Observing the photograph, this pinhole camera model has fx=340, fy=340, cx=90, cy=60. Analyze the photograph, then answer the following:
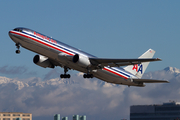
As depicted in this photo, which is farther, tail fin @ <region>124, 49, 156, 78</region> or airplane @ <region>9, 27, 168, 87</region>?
tail fin @ <region>124, 49, 156, 78</region>

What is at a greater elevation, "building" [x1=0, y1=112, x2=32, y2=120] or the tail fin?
the tail fin

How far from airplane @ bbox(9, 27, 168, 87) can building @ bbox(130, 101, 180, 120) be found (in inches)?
2561

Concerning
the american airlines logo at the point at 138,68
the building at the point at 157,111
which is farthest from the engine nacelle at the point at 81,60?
the building at the point at 157,111

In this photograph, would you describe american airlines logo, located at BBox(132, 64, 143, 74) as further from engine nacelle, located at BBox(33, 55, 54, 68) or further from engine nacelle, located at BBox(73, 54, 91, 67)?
engine nacelle, located at BBox(33, 55, 54, 68)

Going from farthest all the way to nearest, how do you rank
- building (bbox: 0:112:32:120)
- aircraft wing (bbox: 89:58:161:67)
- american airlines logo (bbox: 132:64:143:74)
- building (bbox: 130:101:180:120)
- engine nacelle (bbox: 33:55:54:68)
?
building (bbox: 0:112:32:120) < building (bbox: 130:101:180:120) < american airlines logo (bbox: 132:64:143:74) < engine nacelle (bbox: 33:55:54:68) < aircraft wing (bbox: 89:58:161:67)

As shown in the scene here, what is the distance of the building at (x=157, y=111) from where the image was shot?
136 m

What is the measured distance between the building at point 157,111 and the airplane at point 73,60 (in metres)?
65.0

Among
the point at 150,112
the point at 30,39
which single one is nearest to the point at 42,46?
the point at 30,39

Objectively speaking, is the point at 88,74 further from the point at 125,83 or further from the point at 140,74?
the point at 140,74

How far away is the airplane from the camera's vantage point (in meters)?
58.2

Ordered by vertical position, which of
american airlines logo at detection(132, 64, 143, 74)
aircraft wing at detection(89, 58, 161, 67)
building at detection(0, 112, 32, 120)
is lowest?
building at detection(0, 112, 32, 120)

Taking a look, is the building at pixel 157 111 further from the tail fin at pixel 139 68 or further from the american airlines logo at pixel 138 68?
the american airlines logo at pixel 138 68

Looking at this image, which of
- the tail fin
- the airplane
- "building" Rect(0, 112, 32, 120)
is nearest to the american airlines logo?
the tail fin

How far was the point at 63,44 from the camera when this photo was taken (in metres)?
61.2
